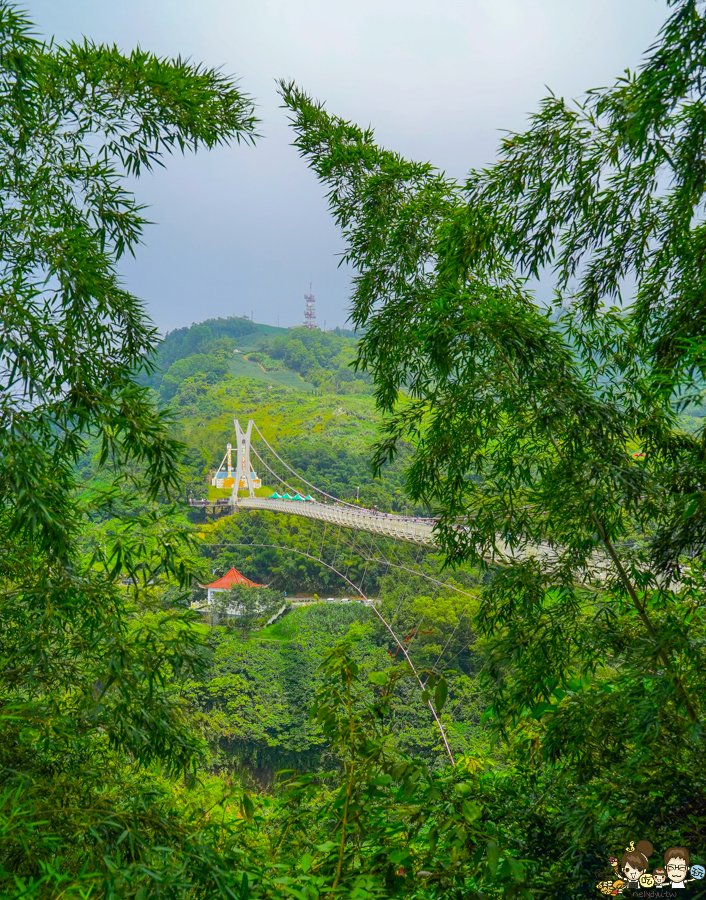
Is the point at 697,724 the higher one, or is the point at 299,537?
the point at 697,724

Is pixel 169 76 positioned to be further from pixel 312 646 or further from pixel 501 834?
pixel 312 646

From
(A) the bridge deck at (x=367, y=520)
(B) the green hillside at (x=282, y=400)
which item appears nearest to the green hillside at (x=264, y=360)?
(B) the green hillside at (x=282, y=400)

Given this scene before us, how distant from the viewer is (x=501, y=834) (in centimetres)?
120

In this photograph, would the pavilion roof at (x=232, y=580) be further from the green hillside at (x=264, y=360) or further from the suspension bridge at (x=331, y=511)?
the green hillside at (x=264, y=360)

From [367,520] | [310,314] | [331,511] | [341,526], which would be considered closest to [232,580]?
[331,511]

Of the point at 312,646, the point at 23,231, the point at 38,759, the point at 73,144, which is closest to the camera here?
the point at 23,231

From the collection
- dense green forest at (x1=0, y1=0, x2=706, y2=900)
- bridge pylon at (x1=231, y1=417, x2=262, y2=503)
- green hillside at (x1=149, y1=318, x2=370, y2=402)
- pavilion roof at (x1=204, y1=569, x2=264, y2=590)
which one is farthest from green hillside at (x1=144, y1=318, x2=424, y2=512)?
dense green forest at (x1=0, y1=0, x2=706, y2=900)

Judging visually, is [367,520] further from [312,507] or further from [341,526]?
[312,507]

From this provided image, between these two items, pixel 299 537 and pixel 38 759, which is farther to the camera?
pixel 299 537

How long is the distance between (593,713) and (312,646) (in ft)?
29.3

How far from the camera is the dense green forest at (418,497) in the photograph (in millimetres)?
1148

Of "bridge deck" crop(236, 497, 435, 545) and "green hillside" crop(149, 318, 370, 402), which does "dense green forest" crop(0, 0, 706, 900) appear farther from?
"green hillside" crop(149, 318, 370, 402)

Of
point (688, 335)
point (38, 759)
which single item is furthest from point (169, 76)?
point (38, 759)

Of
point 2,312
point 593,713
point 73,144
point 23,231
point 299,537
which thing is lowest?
point 299,537
